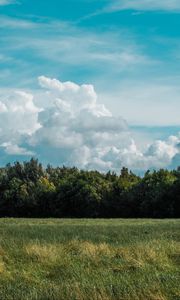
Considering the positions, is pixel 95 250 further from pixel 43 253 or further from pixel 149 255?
pixel 149 255

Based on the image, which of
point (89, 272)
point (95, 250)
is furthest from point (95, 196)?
point (89, 272)

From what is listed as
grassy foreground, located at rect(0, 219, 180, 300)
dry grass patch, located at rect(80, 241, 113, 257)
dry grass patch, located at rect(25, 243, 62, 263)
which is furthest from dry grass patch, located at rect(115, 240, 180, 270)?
dry grass patch, located at rect(25, 243, 62, 263)

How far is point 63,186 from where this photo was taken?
10638 cm

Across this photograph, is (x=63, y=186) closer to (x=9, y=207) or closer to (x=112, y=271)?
(x=9, y=207)

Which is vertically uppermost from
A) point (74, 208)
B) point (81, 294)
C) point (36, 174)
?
point (36, 174)

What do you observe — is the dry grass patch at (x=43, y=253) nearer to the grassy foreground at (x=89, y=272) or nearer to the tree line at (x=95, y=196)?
the grassy foreground at (x=89, y=272)

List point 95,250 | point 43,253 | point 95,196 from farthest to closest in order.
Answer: point 95,196
point 95,250
point 43,253

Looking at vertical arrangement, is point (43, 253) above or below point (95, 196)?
below

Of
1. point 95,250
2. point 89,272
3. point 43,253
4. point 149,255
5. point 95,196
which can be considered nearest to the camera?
point 89,272

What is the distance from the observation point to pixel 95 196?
100375 millimetres

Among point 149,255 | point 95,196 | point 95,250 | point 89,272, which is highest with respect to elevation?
point 95,196

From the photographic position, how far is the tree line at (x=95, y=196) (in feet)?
308

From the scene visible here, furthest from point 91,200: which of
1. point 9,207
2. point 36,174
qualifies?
point 36,174

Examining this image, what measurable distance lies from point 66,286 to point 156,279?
2.57 metres
